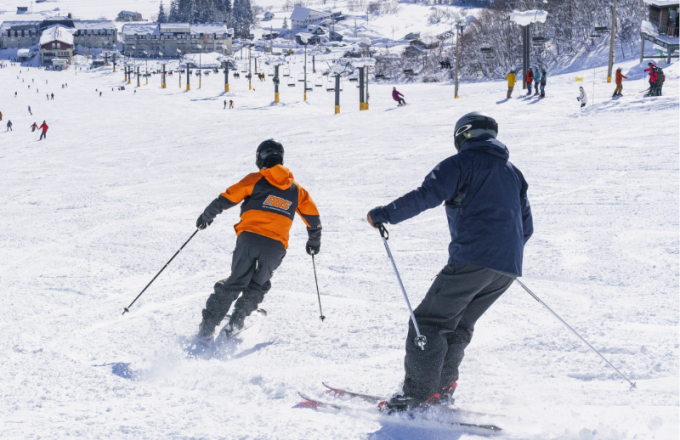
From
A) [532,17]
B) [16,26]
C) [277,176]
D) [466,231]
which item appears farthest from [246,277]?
[16,26]

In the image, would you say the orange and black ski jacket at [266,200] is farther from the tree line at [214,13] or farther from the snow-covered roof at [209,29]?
the tree line at [214,13]

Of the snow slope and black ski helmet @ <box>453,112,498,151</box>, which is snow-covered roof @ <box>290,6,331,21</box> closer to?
the snow slope

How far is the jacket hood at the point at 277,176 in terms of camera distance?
3.73 metres

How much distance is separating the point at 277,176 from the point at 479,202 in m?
1.51

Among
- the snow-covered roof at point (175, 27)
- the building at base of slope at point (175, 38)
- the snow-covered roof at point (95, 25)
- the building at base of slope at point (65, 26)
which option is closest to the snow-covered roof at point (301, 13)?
the building at base of slope at point (175, 38)

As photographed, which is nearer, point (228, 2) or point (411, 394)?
point (411, 394)

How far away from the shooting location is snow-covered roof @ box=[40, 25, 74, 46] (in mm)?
106438

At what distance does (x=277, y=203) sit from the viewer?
378 centimetres

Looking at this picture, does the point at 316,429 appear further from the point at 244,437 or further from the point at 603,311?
the point at 603,311

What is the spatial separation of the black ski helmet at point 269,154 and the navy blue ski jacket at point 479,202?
1.34 meters

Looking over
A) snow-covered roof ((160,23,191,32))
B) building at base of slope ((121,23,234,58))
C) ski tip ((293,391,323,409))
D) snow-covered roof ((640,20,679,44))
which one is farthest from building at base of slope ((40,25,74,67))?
ski tip ((293,391,323,409))

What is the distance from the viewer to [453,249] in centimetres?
268

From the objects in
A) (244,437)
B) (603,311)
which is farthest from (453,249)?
(603,311)

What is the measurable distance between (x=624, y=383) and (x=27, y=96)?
54486 millimetres
